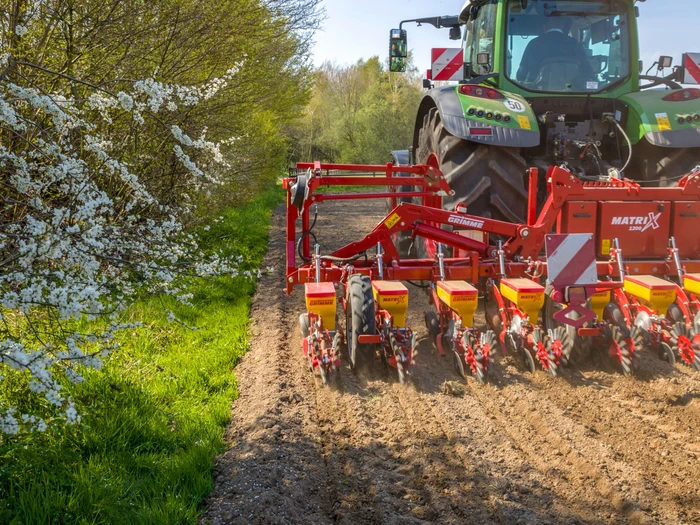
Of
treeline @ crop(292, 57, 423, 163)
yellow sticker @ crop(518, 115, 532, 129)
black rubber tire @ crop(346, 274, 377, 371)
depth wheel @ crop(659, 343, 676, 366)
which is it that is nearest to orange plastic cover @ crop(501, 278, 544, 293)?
depth wheel @ crop(659, 343, 676, 366)

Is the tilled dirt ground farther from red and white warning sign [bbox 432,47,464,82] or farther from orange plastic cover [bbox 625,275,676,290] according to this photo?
red and white warning sign [bbox 432,47,464,82]

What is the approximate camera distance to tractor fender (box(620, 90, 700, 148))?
4.76 metres

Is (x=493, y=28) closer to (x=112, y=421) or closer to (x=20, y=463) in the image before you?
(x=112, y=421)

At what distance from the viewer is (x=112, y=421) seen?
2977 mm

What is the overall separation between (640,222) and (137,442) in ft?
11.6

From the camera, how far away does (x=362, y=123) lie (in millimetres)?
25984

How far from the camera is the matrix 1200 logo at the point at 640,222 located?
4.32m

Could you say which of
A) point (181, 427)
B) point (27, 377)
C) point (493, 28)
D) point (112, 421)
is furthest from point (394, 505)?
point (493, 28)

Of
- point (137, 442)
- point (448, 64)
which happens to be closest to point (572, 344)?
point (137, 442)

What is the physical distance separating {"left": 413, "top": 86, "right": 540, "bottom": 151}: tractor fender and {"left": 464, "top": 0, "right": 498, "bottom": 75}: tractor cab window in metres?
0.88

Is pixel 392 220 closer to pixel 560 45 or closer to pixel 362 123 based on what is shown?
pixel 560 45

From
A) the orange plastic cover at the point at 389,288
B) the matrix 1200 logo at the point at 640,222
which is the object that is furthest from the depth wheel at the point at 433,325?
the matrix 1200 logo at the point at 640,222

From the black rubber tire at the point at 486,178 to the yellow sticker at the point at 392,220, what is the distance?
2.14 ft

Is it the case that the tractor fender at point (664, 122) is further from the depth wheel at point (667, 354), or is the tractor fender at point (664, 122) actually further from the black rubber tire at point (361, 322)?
the black rubber tire at point (361, 322)
